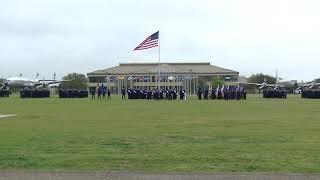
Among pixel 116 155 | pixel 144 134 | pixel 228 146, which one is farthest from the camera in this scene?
pixel 144 134

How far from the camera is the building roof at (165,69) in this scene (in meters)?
168

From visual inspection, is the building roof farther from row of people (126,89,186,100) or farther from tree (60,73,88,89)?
row of people (126,89,186,100)

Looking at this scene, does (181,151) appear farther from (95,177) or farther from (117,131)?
(117,131)

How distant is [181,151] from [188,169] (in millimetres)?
3188

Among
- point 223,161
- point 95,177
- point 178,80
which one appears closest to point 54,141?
point 223,161

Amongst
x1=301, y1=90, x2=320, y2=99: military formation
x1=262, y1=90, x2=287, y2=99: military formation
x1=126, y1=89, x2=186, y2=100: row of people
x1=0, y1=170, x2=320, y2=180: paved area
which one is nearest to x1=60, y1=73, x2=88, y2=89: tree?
x1=262, y1=90, x2=287, y2=99: military formation

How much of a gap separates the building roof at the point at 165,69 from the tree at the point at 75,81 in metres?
5.83

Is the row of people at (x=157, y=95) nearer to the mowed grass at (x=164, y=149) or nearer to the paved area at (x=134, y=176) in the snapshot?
the mowed grass at (x=164, y=149)

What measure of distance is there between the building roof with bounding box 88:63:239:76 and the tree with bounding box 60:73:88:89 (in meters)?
5.83

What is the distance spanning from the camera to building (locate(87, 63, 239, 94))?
15962cm

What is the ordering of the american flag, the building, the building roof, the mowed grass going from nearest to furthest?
the mowed grass, the american flag, the building, the building roof

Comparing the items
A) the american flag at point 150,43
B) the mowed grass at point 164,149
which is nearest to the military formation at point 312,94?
the american flag at point 150,43

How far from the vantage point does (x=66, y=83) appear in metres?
179

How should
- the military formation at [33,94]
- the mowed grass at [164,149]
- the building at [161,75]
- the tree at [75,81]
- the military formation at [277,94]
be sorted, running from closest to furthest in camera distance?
the mowed grass at [164,149] → the military formation at [277,94] → the military formation at [33,94] → the building at [161,75] → the tree at [75,81]
